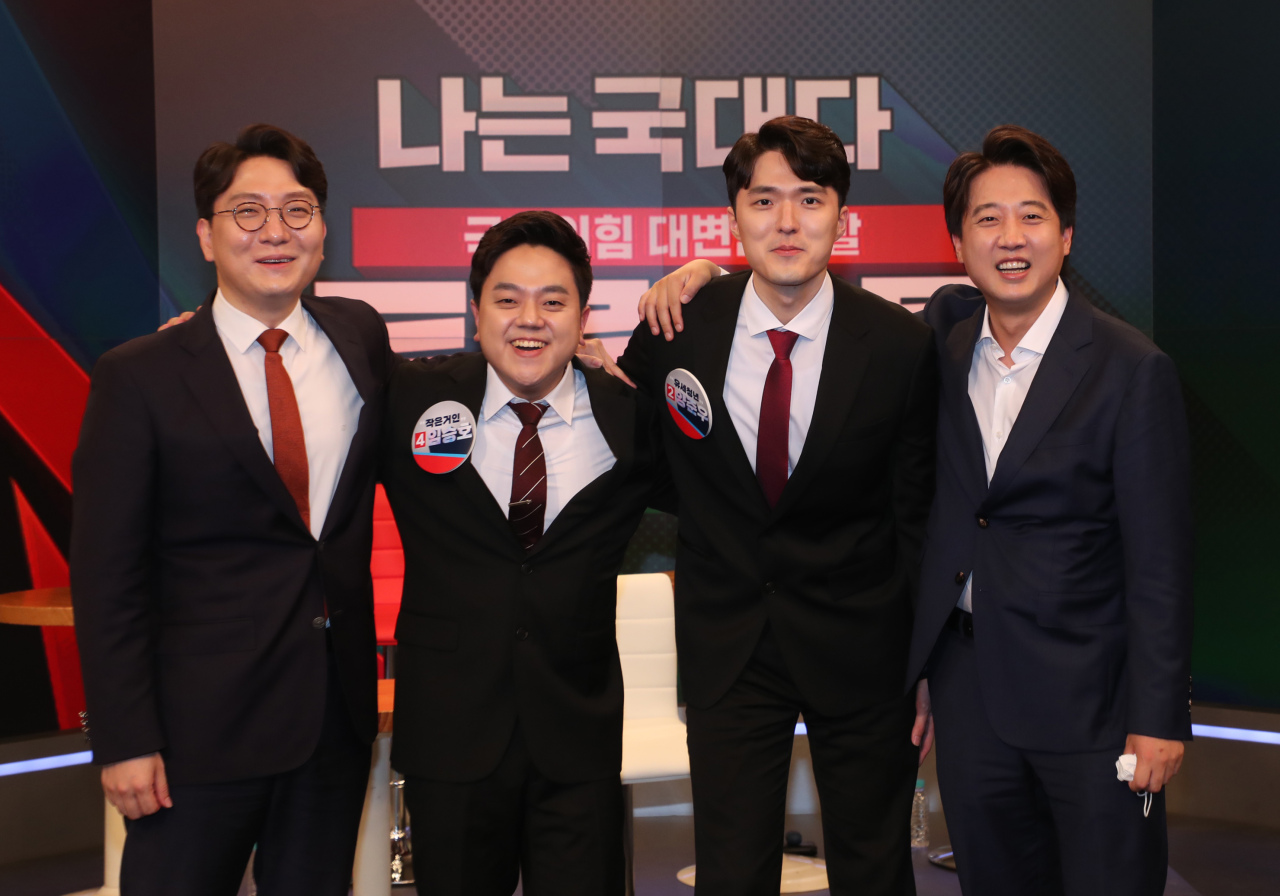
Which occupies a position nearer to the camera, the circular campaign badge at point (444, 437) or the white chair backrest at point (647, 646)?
the circular campaign badge at point (444, 437)

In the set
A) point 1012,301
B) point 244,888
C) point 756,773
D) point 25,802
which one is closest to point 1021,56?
point 1012,301

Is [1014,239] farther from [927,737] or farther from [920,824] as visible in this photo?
[920,824]

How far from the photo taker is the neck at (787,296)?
97.8 inches

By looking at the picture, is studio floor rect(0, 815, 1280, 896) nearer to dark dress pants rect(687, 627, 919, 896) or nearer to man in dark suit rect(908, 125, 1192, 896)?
dark dress pants rect(687, 627, 919, 896)

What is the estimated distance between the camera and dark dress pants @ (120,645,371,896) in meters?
2.11

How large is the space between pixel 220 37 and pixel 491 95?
130 cm

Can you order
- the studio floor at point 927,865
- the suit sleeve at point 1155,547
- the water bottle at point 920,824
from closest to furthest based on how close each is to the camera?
the suit sleeve at point 1155,547 < the studio floor at point 927,865 < the water bottle at point 920,824

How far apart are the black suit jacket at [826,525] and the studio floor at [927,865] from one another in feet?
6.67

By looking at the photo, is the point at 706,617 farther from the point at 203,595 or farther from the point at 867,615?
the point at 203,595

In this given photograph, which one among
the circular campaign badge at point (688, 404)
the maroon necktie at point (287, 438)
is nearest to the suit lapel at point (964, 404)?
the circular campaign badge at point (688, 404)

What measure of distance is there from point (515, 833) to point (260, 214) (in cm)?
145

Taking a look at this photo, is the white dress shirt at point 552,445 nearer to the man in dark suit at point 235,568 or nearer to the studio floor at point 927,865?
the man in dark suit at point 235,568

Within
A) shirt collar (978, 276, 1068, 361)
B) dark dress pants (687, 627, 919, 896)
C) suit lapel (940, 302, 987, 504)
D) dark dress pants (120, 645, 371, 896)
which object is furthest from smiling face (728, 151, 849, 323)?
dark dress pants (120, 645, 371, 896)

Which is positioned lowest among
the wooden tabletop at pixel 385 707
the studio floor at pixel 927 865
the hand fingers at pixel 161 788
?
the studio floor at pixel 927 865
